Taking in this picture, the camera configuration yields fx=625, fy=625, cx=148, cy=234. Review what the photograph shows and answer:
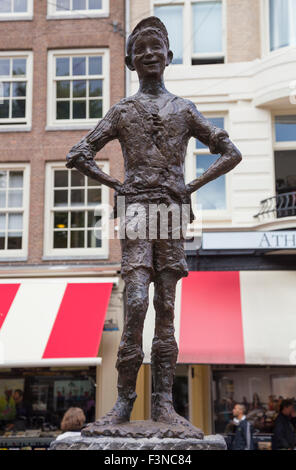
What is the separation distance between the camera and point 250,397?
520 inches

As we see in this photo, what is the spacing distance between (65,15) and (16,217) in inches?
198

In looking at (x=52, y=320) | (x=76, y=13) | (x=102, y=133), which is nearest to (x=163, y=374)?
(x=102, y=133)

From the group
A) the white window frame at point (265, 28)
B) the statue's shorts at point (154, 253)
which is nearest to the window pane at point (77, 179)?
the white window frame at point (265, 28)

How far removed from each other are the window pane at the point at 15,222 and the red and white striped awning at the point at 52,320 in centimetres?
143

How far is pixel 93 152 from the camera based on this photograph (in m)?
4.81

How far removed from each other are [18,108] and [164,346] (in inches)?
454

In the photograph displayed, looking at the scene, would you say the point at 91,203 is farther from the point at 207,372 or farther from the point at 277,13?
the point at 277,13

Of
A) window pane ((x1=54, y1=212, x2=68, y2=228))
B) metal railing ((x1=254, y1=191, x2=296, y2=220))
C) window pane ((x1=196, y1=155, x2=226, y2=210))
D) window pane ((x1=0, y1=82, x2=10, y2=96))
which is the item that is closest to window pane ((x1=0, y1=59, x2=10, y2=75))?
window pane ((x1=0, y1=82, x2=10, y2=96))

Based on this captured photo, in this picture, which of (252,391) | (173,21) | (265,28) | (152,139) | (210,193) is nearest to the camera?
(152,139)

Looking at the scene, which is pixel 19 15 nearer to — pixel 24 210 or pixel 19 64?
pixel 19 64

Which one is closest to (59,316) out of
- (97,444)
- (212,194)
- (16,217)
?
(16,217)

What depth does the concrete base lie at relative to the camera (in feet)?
12.7

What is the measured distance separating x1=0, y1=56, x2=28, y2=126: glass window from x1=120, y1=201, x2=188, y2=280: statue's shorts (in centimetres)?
1100

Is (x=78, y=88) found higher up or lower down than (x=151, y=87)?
higher up
